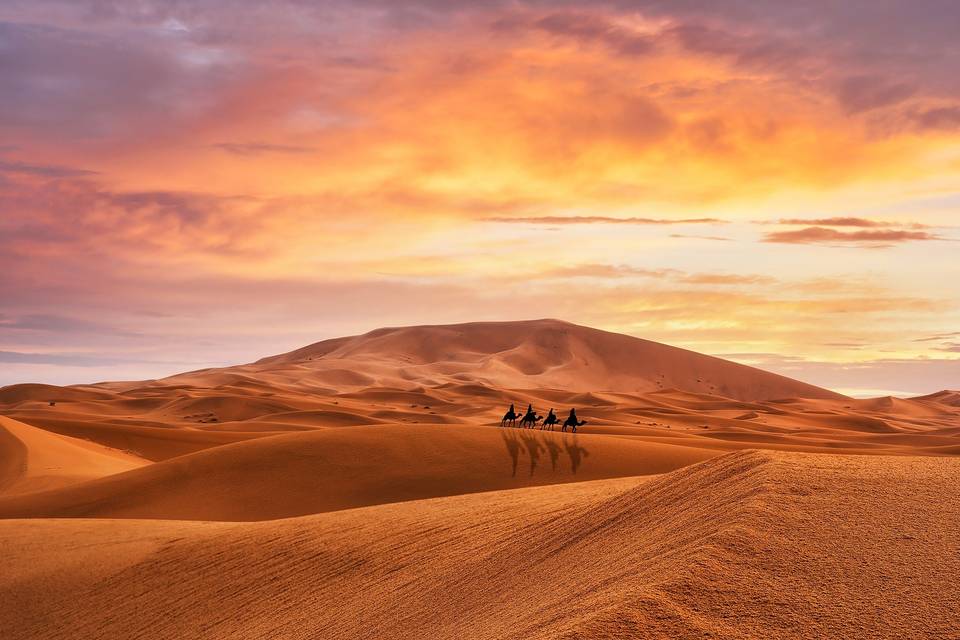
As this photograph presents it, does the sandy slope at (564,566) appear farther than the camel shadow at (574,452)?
No

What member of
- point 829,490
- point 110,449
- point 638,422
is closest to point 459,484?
point 829,490

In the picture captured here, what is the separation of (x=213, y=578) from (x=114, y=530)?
515 cm

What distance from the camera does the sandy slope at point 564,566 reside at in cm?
576

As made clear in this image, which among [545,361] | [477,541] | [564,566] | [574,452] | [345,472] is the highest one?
[545,361]

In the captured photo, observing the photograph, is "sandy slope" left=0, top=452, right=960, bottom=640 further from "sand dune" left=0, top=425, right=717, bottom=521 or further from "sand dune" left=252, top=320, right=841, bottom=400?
"sand dune" left=252, top=320, right=841, bottom=400

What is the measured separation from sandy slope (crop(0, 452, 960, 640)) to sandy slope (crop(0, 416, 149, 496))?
1292 cm

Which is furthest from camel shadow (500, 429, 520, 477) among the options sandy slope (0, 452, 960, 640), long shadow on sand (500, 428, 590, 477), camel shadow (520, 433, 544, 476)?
sandy slope (0, 452, 960, 640)

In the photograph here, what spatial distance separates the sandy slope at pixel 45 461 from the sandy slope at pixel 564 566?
1292 cm

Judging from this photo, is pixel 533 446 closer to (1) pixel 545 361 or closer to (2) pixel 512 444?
(2) pixel 512 444

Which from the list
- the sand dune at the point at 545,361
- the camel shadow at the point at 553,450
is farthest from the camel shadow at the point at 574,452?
the sand dune at the point at 545,361

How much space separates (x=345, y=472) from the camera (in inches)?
930

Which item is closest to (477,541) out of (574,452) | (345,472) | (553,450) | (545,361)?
(345,472)

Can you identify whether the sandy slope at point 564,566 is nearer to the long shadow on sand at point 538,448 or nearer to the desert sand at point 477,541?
the desert sand at point 477,541

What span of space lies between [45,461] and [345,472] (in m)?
12.9
